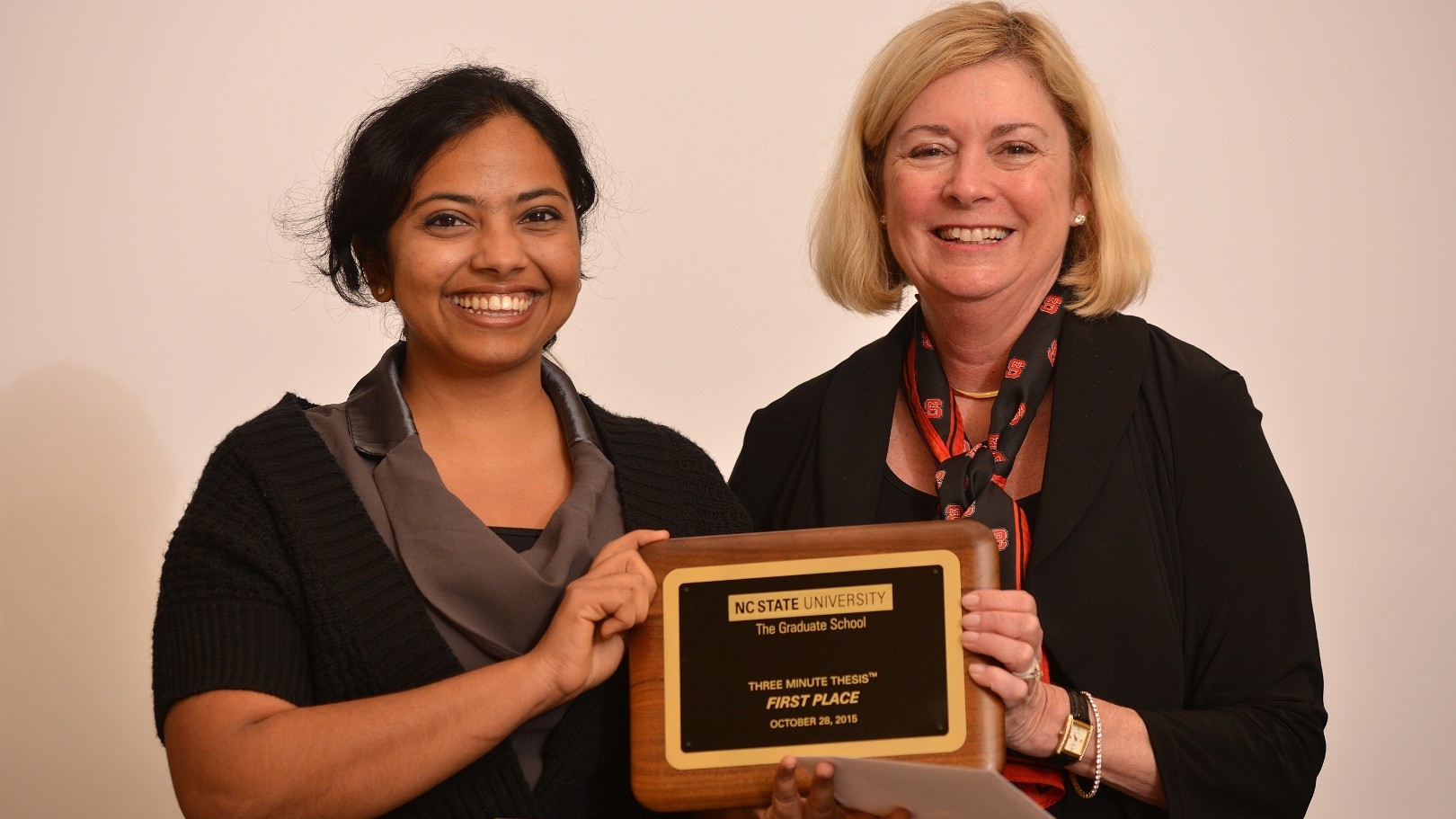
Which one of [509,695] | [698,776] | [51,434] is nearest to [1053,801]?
[698,776]

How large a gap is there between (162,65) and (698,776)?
8.32 feet

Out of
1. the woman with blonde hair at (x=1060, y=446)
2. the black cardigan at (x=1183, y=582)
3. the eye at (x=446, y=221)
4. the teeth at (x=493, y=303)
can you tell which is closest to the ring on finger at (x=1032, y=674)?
the woman with blonde hair at (x=1060, y=446)

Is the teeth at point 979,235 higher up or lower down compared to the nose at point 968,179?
lower down

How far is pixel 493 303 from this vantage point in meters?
2.14

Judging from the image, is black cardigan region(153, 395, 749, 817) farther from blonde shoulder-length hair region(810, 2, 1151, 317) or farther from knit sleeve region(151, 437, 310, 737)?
blonde shoulder-length hair region(810, 2, 1151, 317)

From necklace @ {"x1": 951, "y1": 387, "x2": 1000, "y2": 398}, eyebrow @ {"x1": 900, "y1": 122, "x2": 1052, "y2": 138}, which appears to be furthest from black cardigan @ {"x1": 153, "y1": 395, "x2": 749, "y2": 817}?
eyebrow @ {"x1": 900, "y1": 122, "x2": 1052, "y2": 138}

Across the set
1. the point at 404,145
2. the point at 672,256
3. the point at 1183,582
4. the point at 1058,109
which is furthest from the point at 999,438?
the point at 672,256

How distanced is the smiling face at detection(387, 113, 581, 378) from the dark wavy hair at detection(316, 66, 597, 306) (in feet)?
0.08

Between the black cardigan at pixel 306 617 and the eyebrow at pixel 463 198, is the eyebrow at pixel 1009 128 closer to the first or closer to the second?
the eyebrow at pixel 463 198

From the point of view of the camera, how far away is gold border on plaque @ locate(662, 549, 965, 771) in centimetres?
188

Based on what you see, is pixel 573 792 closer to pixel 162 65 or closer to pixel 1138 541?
pixel 1138 541

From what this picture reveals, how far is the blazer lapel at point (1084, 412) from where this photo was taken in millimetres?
2283

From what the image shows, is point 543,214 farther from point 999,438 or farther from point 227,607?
point 999,438

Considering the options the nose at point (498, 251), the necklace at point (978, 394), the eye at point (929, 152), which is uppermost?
the eye at point (929, 152)
